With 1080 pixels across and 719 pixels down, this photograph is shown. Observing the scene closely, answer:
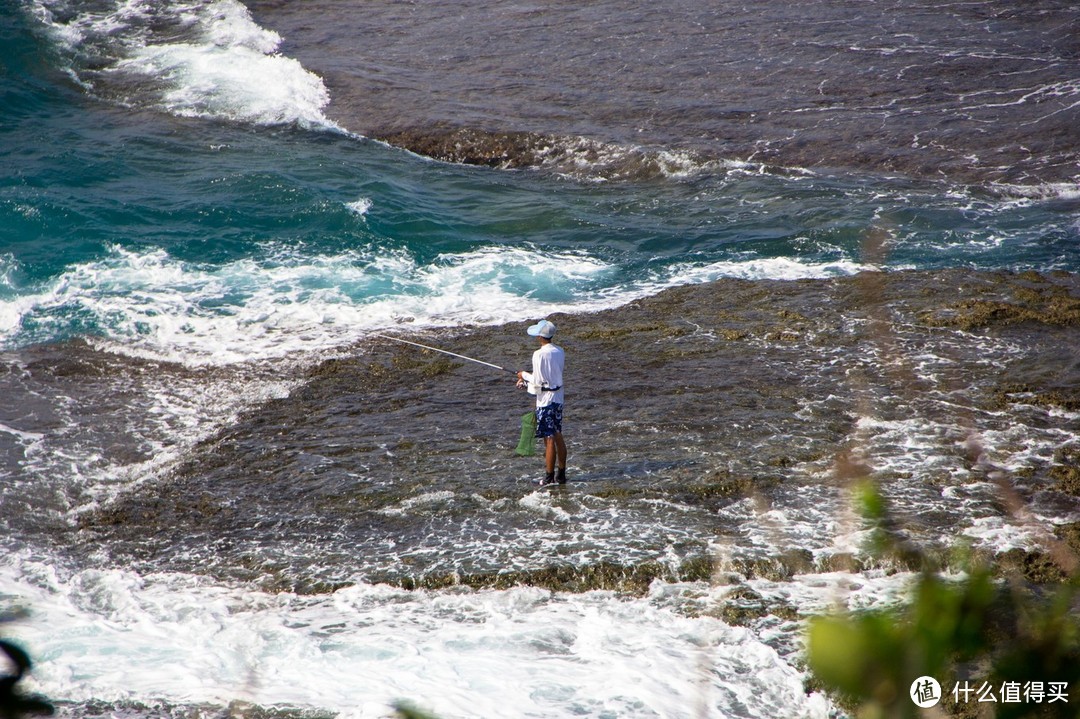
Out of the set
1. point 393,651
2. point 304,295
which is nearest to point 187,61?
point 304,295

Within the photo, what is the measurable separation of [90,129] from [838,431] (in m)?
16.0

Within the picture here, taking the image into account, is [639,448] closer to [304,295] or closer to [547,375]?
[547,375]

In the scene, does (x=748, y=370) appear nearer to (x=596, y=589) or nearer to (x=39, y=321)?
(x=596, y=589)

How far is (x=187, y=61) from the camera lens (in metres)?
23.1

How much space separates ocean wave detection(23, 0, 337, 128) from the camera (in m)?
20.6

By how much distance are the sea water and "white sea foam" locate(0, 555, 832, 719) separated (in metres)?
0.02

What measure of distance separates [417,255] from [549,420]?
6.85 meters

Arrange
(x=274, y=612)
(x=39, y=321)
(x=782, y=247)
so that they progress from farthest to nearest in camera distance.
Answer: (x=782, y=247) → (x=39, y=321) → (x=274, y=612)

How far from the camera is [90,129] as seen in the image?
62.2ft

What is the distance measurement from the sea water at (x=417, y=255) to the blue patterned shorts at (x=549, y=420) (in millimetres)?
554

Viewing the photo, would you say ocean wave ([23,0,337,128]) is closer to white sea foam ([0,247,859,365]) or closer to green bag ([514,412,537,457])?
white sea foam ([0,247,859,365])

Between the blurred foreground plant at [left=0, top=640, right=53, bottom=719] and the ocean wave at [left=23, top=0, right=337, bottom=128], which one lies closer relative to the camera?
the blurred foreground plant at [left=0, top=640, right=53, bottom=719]

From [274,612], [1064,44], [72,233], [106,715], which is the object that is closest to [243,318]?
[72,233]

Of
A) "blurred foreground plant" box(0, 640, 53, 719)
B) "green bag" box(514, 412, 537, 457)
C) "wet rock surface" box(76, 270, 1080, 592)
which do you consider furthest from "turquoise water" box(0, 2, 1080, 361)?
"blurred foreground plant" box(0, 640, 53, 719)
